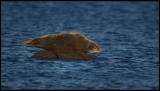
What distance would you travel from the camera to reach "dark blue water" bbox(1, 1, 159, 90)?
2155 cm

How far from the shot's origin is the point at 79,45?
26578mm

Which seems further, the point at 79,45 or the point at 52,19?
the point at 52,19

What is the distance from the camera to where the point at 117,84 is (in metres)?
21.4

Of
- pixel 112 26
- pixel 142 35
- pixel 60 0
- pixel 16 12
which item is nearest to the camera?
pixel 142 35

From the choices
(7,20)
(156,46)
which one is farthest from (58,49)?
(7,20)

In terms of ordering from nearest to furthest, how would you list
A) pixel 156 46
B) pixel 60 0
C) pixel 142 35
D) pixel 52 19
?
pixel 156 46 < pixel 142 35 < pixel 52 19 < pixel 60 0

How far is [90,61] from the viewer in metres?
25.9

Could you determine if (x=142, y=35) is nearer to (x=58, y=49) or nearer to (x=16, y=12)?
(x=58, y=49)

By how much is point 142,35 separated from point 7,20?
15868 mm

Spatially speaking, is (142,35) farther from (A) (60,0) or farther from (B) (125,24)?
(A) (60,0)

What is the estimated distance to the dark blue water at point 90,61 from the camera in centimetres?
2155

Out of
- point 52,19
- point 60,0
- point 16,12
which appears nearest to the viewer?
point 52,19

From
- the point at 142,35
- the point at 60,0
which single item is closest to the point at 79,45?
the point at 142,35

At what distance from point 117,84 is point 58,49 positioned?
6169mm
